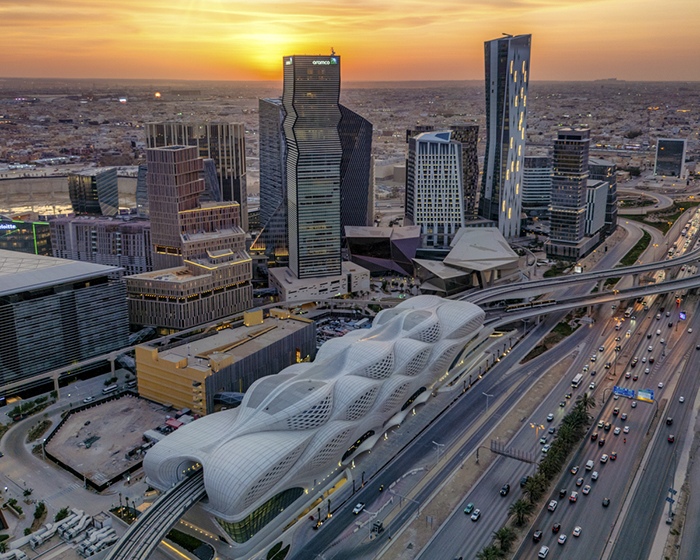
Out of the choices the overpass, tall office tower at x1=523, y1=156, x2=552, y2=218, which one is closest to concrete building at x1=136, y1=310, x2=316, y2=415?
the overpass

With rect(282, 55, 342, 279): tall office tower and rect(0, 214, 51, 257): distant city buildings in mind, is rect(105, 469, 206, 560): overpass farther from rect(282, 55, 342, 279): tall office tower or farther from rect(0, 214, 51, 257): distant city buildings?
rect(0, 214, 51, 257): distant city buildings

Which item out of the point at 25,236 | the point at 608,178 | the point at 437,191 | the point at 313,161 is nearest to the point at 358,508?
the point at 313,161

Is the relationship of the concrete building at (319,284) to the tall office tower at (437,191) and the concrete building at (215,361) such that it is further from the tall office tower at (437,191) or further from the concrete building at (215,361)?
the tall office tower at (437,191)

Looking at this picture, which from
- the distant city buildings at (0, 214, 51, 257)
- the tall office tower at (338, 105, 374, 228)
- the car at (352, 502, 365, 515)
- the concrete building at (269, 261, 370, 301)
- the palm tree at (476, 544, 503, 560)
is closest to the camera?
the palm tree at (476, 544, 503, 560)

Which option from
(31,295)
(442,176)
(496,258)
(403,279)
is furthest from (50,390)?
(442,176)

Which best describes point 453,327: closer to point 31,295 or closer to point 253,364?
point 253,364

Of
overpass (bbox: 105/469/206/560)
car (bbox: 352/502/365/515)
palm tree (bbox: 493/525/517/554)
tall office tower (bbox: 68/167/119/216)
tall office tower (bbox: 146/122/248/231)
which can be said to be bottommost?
→ car (bbox: 352/502/365/515)
